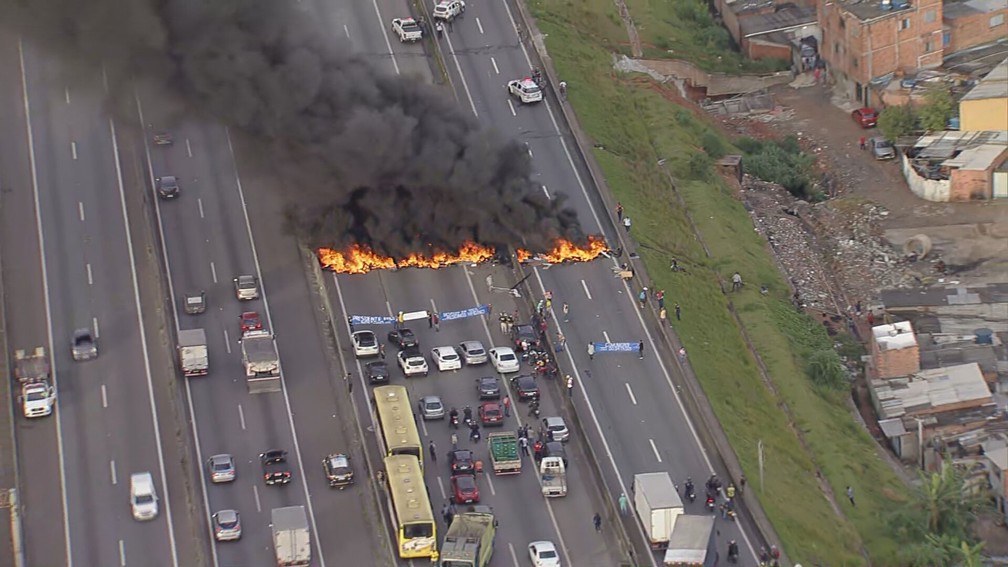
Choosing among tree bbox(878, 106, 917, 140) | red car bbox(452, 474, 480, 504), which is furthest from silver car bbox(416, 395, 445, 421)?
tree bbox(878, 106, 917, 140)

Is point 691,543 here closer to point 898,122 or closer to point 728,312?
point 728,312

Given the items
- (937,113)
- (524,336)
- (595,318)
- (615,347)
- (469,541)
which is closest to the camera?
(469,541)

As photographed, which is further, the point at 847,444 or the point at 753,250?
the point at 753,250

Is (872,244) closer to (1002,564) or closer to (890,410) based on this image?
(890,410)

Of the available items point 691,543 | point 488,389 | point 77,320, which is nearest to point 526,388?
point 488,389

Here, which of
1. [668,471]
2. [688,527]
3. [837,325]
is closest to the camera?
[688,527]

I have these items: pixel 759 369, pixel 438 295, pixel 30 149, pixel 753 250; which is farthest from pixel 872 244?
pixel 30 149
